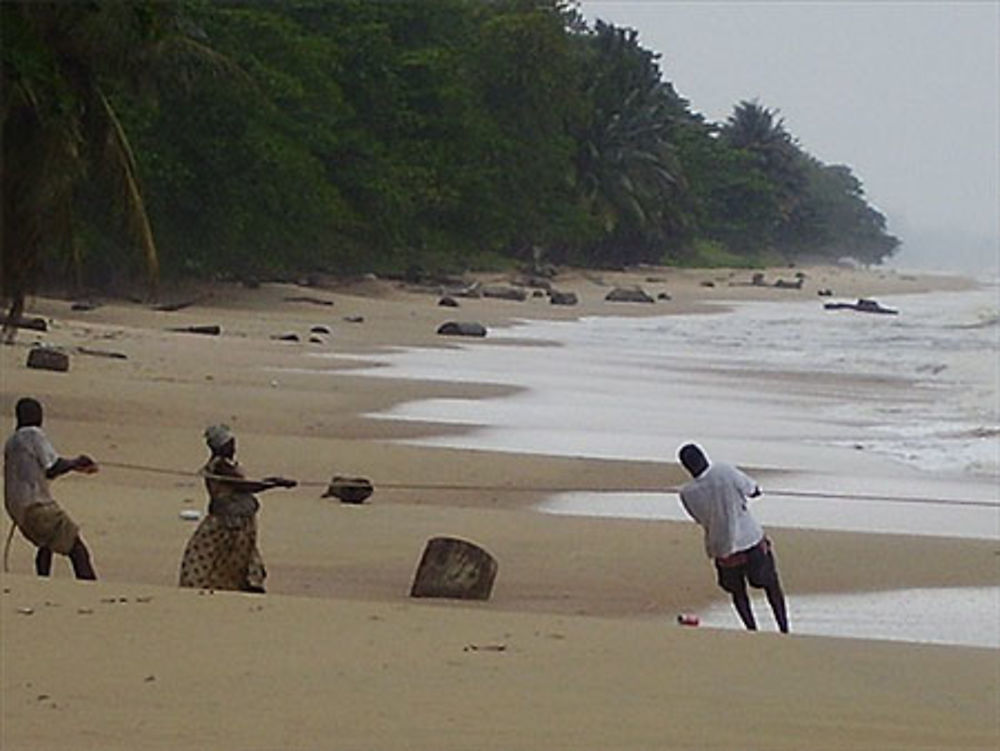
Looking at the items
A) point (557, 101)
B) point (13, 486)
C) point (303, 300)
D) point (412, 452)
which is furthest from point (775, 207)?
point (13, 486)

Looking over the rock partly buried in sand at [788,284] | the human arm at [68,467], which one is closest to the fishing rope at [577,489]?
the human arm at [68,467]

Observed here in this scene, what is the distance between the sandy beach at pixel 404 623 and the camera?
22.4 ft

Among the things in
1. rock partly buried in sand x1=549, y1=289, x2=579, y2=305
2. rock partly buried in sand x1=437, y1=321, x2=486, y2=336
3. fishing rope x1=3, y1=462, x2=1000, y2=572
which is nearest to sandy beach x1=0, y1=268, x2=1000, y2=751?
fishing rope x1=3, y1=462, x2=1000, y2=572

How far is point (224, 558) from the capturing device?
954 cm

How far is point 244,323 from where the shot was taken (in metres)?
34.3

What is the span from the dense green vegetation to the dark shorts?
6882 millimetres

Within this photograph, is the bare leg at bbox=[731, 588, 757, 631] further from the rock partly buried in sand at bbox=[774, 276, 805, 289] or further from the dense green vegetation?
the rock partly buried in sand at bbox=[774, 276, 805, 289]

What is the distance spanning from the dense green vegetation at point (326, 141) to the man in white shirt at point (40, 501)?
4.84m

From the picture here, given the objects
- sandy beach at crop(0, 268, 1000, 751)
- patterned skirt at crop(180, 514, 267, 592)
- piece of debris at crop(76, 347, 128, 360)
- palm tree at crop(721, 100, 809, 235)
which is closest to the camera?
sandy beach at crop(0, 268, 1000, 751)

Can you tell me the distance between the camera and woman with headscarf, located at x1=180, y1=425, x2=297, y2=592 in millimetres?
9516

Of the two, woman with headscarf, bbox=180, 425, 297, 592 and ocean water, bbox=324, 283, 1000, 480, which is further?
ocean water, bbox=324, 283, 1000, 480

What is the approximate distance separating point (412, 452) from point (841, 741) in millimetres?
10221

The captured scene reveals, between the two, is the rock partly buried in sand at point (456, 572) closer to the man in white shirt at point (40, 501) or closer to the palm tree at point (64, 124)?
the man in white shirt at point (40, 501)

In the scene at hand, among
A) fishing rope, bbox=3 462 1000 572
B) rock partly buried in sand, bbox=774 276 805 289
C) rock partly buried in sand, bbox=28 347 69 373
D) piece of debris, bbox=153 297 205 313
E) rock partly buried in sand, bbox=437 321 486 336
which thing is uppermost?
fishing rope, bbox=3 462 1000 572
